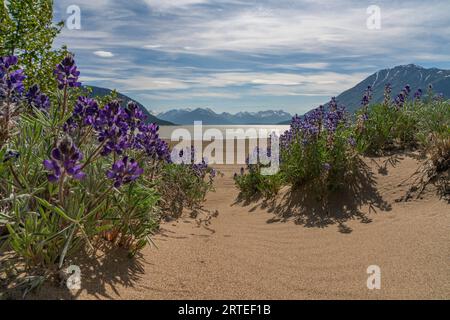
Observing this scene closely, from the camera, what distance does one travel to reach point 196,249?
3.63 metres

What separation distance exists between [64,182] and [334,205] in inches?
162

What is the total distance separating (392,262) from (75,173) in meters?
2.75

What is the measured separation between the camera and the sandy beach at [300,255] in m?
2.54

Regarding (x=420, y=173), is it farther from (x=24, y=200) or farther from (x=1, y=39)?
(x=1, y=39)

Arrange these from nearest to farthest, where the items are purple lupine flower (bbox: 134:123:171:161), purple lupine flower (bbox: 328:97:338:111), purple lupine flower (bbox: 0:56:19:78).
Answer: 1. purple lupine flower (bbox: 0:56:19:78)
2. purple lupine flower (bbox: 134:123:171:161)
3. purple lupine flower (bbox: 328:97:338:111)

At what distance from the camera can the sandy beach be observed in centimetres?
254

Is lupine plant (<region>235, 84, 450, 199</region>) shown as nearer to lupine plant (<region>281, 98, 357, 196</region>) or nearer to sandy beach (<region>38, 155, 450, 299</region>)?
lupine plant (<region>281, 98, 357, 196</region>)

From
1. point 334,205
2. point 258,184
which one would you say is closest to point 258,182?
point 258,184

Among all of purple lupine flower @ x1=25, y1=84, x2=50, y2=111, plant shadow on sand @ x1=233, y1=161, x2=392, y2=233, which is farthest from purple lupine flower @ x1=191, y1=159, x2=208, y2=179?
purple lupine flower @ x1=25, y1=84, x2=50, y2=111

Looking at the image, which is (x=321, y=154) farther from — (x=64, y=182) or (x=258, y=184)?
(x=64, y=182)

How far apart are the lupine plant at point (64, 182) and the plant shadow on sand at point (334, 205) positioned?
2.68m

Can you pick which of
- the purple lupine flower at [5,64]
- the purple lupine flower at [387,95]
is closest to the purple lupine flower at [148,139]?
the purple lupine flower at [5,64]
